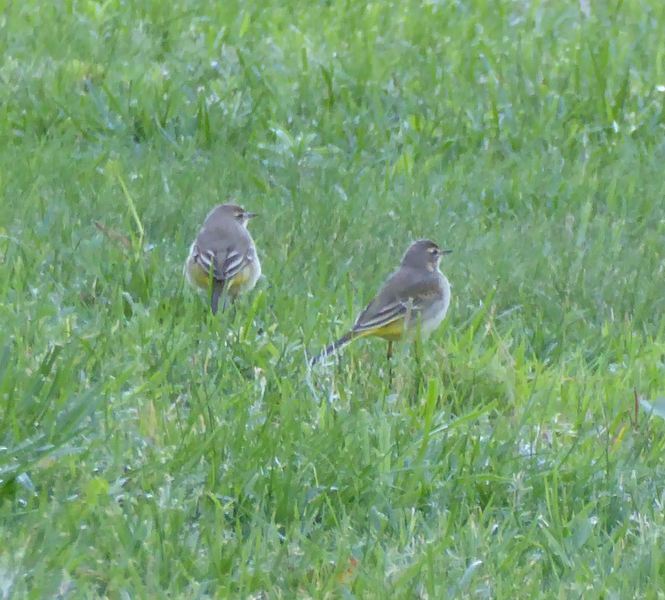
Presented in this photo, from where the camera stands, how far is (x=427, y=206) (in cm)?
888

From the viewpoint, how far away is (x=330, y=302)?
7.31 metres

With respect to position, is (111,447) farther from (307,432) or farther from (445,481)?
(445,481)

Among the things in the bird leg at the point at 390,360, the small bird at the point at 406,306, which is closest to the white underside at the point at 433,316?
the small bird at the point at 406,306

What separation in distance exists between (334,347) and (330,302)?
0.79 metres

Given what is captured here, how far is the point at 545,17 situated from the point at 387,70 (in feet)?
6.11

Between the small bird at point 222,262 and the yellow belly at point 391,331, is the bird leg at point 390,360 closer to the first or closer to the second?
the yellow belly at point 391,331

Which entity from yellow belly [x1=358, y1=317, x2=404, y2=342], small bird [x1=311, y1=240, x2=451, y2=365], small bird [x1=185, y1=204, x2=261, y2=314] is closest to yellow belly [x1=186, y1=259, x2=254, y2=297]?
small bird [x1=185, y1=204, x2=261, y2=314]

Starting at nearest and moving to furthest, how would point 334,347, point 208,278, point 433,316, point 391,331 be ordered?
1. point 334,347
2. point 391,331
3. point 433,316
4. point 208,278

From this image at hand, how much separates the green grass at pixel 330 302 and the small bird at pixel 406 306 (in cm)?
11

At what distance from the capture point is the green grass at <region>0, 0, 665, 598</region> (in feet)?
15.8

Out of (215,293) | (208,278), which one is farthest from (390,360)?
(208,278)

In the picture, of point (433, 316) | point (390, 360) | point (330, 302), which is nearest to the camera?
point (390, 360)

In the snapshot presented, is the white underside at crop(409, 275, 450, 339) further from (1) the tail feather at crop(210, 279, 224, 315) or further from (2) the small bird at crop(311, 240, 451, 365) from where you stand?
(1) the tail feather at crop(210, 279, 224, 315)

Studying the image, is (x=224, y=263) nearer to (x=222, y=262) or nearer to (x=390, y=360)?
(x=222, y=262)
